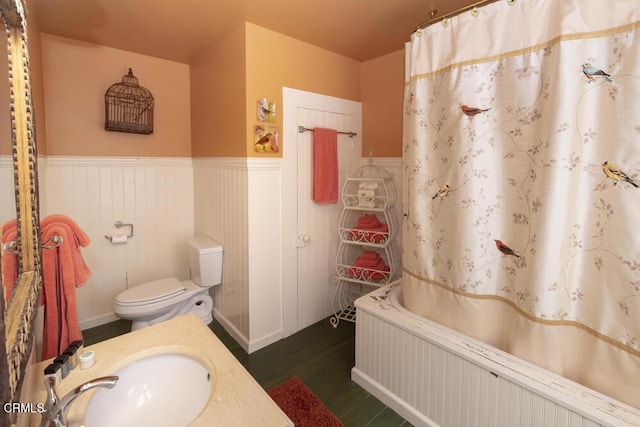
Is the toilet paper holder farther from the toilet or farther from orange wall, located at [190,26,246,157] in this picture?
orange wall, located at [190,26,246,157]

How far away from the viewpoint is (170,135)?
2957 mm

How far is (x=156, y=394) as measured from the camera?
3.70 ft

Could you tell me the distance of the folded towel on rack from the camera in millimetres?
809

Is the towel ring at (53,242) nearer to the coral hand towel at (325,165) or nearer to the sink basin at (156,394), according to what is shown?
the sink basin at (156,394)

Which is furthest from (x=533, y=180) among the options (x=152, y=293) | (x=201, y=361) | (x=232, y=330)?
(x=152, y=293)

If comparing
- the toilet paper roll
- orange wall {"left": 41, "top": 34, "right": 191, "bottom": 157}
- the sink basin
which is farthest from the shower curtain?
the toilet paper roll

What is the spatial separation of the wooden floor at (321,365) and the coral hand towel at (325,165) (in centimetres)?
112

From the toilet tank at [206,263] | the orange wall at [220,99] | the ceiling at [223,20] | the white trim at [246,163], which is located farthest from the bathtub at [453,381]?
the ceiling at [223,20]

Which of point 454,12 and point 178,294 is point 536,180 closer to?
point 454,12

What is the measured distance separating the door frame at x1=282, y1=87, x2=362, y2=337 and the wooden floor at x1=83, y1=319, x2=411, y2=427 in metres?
0.22

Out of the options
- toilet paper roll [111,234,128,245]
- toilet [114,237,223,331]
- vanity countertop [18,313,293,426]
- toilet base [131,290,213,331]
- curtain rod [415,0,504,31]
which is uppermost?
curtain rod [415,0,504,31]

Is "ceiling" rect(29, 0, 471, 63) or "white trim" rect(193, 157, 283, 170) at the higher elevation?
"ceiling" rect(29, 0, 471, 63)

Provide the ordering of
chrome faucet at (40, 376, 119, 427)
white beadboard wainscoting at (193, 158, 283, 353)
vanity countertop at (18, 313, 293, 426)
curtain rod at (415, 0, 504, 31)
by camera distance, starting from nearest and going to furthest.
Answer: chrome faucet at (40, 376, 119, 427)
vanity countertop at (18, 313, 293, 426)
curtain rod at (415, 0, 504, 31)
white beadboard wainscoting at (193, 158, 283, 353)

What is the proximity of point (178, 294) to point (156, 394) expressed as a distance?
1.45m
